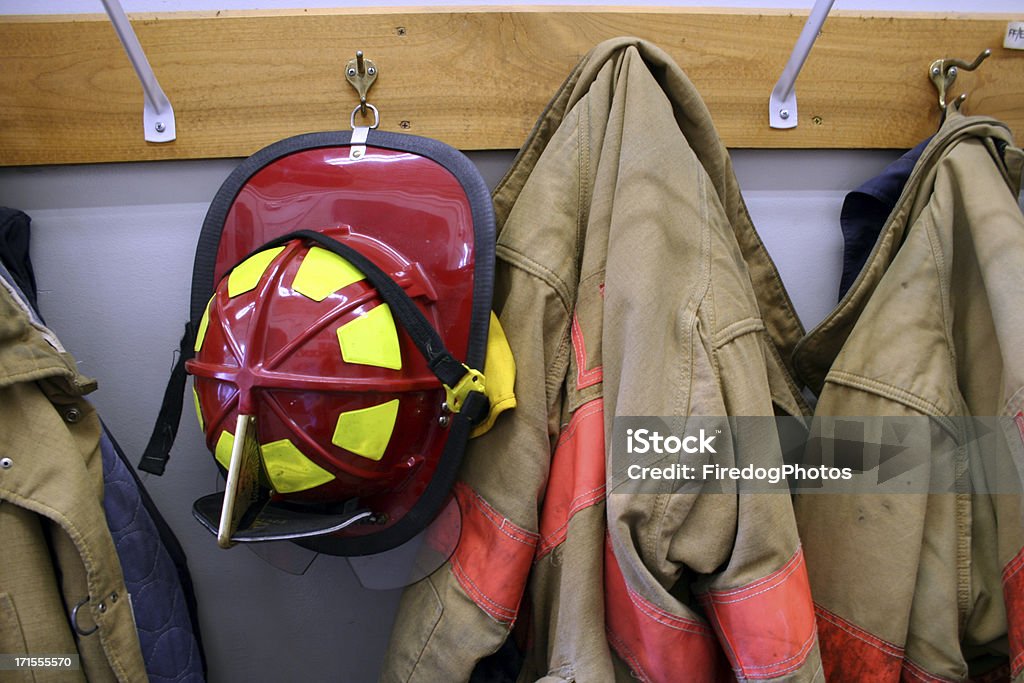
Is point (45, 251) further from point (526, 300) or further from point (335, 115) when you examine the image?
point (526, 300)

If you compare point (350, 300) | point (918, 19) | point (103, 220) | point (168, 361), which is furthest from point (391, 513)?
point (918, 19)

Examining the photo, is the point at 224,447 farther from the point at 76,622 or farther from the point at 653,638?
the point at 653,638

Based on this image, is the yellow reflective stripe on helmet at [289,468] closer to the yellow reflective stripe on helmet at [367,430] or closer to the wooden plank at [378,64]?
the yellow reflective stripe on helmet at [367,430]

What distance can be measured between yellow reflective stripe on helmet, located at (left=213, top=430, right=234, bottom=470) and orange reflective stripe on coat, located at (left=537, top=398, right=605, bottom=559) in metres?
0.32

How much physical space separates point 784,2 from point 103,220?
0.95 metres

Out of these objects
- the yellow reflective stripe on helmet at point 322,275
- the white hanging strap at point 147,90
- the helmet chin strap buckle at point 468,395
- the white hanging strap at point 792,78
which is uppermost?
the white hanging strap at point 792,78

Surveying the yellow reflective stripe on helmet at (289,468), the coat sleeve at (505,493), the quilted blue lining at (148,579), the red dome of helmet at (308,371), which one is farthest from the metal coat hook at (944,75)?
the quilted blue lining at (148,579)

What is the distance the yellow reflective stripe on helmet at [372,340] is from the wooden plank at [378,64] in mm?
317

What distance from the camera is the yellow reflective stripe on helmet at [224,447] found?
573mm

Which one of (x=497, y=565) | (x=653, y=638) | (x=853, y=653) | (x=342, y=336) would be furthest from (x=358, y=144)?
(x=853, y=653)

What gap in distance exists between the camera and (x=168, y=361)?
0.84 metres

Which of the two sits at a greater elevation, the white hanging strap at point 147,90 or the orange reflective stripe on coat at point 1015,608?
the white hanging strap at point 147,90

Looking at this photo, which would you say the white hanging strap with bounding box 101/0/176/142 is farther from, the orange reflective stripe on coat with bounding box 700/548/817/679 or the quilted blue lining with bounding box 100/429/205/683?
the orange reflective stripe on coat with bounding box 700/548/817/679

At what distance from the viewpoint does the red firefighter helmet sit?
559 millimetres
